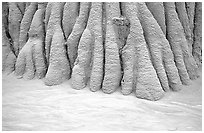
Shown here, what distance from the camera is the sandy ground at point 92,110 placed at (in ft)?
9.50

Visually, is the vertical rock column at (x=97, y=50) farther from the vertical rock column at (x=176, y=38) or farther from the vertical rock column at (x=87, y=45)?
the vertical rock column at (x=176, y=38)

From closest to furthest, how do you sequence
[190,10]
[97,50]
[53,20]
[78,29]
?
1. [97,50]
2. [78,29]
3. [53,20]
4. [190,10]

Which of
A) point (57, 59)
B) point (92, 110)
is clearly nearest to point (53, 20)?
point (57, 59)

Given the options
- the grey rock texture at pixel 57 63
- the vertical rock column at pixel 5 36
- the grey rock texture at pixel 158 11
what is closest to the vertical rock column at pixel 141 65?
the grey rock texture at pixel 158 11

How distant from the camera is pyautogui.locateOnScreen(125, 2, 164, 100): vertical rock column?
354 centimetres

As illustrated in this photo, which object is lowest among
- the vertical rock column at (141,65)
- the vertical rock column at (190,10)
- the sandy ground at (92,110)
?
the sandy ground at (92,110)

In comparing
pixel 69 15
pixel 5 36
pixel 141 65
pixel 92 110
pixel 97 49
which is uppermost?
pixel 69 15

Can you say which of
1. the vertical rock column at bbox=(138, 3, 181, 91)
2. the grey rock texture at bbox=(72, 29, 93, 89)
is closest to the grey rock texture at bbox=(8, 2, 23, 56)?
the grey rock texture at bbox=(72, 29, 93, 89)

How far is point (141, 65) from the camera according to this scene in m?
3.60

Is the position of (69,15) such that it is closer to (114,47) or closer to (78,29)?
(78,29)

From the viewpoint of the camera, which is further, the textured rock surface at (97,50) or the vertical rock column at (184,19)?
the vertical rock column at (184,19)

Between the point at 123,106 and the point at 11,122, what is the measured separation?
1259 mm

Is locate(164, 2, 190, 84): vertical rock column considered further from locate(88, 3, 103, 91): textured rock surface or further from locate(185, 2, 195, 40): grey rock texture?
locate(88, 3, 103, 91): textured rock surface

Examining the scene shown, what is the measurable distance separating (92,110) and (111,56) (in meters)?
0.82
